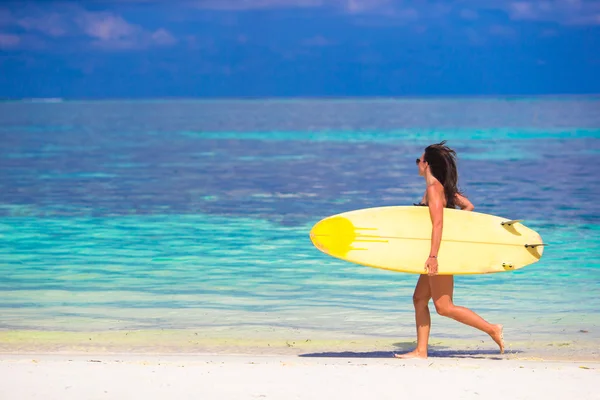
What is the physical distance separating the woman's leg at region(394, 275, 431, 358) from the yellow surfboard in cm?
15

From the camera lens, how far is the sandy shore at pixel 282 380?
466cm

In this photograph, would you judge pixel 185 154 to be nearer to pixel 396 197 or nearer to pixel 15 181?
pixel 15 181

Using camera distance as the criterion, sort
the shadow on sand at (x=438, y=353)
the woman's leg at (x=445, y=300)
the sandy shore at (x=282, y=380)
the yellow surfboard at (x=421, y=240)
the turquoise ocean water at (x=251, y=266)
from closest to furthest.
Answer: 1. the sandy shore at (x=282, y=380)
2. the woman's leg at (x=445, y=300)
3. the yellow surfboard at (x=421, y=240)
4. the shadow on sand at (x=438, y=353)
5. the turquoise ocean water at (x=251, y=266)

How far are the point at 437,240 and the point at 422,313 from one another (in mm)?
577

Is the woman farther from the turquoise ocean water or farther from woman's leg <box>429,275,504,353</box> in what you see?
the turquoise ocean water

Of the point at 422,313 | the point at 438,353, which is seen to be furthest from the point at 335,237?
the point at 438,353

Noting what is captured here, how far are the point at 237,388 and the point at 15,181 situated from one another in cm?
1937

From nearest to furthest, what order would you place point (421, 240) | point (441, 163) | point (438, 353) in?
point (441, 163), point (421, 240), point (438, 353)

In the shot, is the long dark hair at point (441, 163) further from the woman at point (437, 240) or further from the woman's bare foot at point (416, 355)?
the woman's bare foot at point (416, 355)

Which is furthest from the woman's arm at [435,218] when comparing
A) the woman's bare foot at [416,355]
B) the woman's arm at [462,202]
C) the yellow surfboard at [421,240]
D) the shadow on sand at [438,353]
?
the shadow on sand at [438,353]

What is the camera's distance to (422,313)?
20.0 ft

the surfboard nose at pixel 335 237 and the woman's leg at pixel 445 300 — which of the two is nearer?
the woman's leg at pixel 445 300

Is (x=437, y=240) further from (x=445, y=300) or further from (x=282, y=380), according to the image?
(x=282, y=380)

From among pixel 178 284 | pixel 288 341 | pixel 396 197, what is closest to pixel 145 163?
pixel 396 197
